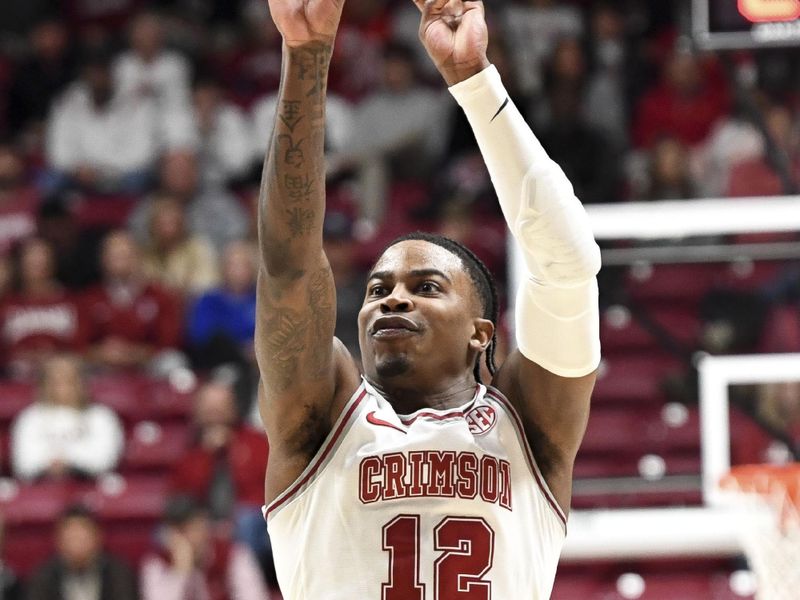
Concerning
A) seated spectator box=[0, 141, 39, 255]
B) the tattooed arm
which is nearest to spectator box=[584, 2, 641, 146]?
seated spectator box=[0, 141, 39, 255]

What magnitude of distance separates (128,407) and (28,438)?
76 centimetres

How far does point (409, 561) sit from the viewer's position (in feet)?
10.5

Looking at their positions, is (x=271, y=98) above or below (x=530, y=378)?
above

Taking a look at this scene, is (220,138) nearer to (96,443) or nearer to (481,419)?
(96,443)

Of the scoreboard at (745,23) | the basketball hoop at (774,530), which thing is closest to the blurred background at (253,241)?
the scoreboard at (745,23)

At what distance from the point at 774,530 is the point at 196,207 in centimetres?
588

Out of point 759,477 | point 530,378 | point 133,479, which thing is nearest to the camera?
point 530,378

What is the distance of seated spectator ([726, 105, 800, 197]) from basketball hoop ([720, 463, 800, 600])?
3.34 m

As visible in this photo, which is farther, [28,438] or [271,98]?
[271,98]

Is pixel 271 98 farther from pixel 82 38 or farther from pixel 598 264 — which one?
pixel 598 264

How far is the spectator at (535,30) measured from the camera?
10.2 meters

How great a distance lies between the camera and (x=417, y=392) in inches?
137

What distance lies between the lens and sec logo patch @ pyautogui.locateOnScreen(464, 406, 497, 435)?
3.38 metres

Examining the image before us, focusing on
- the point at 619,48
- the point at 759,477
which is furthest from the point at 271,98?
the point at 759,477
